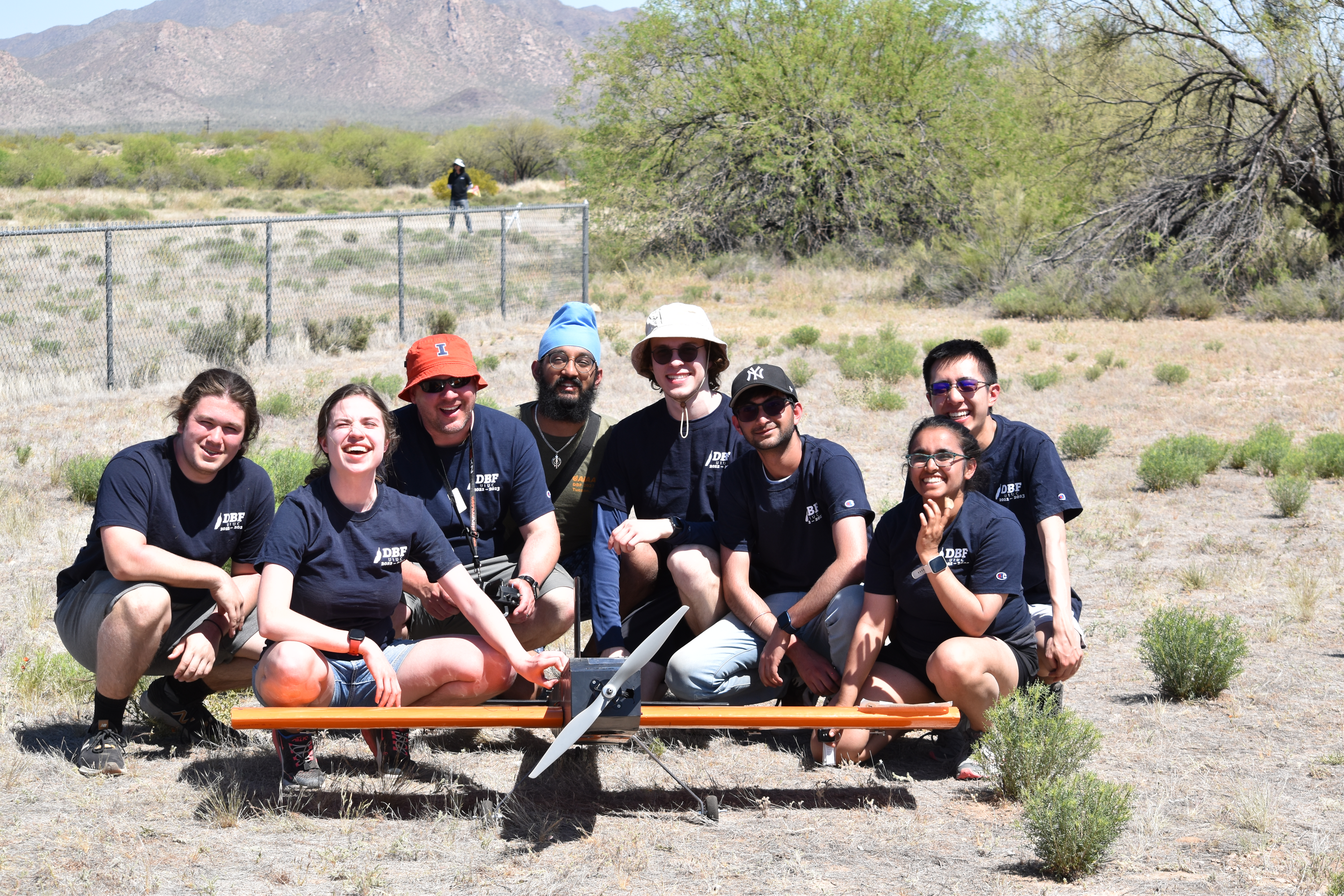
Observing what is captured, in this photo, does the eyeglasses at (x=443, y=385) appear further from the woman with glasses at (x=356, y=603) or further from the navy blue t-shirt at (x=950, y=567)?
the navy blue t-shirt at (x=950, y=567)

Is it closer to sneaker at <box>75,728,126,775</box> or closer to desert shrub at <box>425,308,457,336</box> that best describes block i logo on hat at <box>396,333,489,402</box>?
sneaker at <box>75,728,126,775</box>

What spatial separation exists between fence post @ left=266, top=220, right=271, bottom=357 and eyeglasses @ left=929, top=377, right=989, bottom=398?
33.6ft

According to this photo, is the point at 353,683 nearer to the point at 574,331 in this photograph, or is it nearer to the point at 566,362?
the point at 566,362

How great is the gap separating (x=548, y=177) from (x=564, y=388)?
6529 centimetres

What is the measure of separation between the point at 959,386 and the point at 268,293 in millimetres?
10818

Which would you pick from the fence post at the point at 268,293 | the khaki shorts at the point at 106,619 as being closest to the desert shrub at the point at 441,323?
the fence post at the point at 268,293

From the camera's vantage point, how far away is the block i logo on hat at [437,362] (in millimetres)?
4730

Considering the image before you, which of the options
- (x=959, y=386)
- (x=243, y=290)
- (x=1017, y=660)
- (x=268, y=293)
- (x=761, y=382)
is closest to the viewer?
(x=1017, y=660)

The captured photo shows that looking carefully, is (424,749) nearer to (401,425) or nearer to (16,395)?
(401,425)

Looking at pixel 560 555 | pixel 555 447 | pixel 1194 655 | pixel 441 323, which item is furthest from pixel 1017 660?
pixel 441 323

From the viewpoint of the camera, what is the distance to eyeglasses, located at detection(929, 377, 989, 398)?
468 centimetres

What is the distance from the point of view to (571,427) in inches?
215

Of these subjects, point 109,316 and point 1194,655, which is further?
point 109,316

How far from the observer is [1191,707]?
5.23 metres
